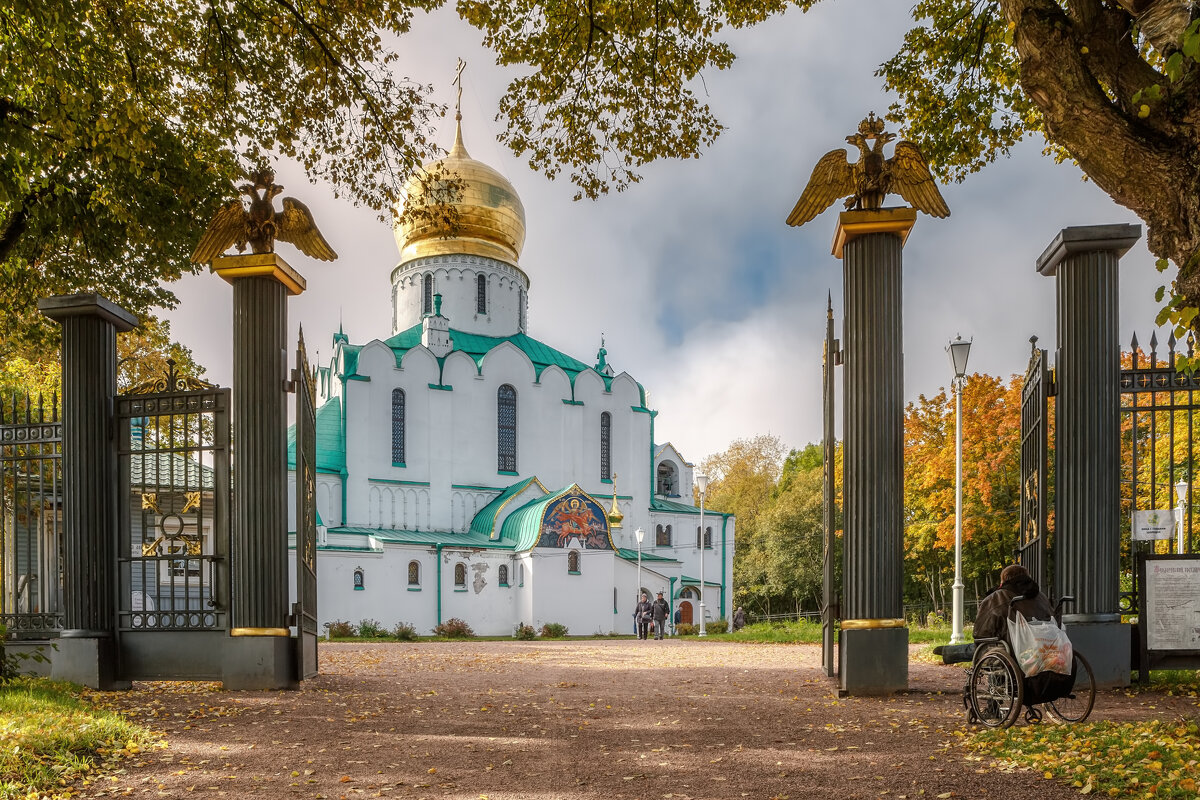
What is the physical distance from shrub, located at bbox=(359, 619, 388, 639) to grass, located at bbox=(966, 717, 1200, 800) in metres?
28.2

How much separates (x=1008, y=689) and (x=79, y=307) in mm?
9738

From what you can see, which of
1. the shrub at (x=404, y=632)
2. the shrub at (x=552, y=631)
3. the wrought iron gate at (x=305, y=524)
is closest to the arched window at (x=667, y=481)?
the shrub at (x=552, y=631)

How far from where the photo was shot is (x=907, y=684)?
30.0 ft

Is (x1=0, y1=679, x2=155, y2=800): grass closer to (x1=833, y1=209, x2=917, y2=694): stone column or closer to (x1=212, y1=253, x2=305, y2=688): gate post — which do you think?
(x1=212, y1=253, x2=305, y2=688): gate post

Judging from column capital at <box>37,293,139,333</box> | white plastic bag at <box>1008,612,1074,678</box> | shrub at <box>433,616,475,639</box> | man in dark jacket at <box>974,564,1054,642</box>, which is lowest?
shrub at <box>433,616,475,639</box>

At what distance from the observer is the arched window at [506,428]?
140 ft

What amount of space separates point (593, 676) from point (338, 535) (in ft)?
83.8

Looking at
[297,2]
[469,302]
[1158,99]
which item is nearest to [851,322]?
[1158,99]

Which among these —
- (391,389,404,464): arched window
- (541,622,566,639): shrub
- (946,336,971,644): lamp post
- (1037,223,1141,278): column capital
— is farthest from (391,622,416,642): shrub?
(1037,223,1141,278): column capital

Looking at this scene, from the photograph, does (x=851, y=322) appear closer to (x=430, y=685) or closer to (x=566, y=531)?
(x=430, y=685)

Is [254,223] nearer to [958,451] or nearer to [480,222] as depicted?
[958,451]

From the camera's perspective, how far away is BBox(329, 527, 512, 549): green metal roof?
36594mm

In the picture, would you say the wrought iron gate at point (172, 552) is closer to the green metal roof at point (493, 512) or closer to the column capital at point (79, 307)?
the column capital at point (79, 307)

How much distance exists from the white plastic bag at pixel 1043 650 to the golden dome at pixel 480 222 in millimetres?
36904
